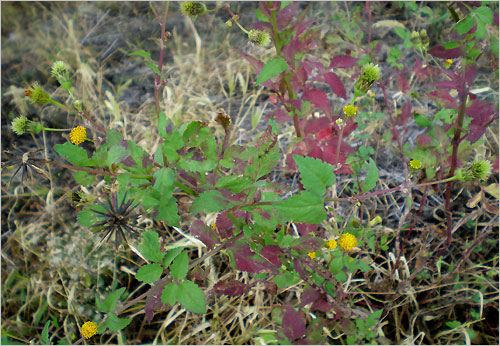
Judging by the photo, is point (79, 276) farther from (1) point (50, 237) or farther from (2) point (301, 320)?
(2) point (301, 320)

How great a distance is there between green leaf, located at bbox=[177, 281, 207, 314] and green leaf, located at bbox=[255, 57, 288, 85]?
57cm

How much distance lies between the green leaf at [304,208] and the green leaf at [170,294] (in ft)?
1.14

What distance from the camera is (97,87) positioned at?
2256 millimetres

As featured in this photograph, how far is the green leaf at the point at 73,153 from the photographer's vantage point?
0.85 metres

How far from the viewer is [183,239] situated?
165 centimetres

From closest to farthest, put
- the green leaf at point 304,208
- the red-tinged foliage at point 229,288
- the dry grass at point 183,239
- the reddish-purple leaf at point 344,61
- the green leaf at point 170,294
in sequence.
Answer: the green leaf at point 304,208, the green leaf at point 170,294, the red-tinged foliage at point 229,288, the reddish-purple leaf at point 344,61, the dry grass at point 183,239

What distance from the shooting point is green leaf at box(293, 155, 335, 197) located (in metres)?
0.80

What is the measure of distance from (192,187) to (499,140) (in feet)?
5.12

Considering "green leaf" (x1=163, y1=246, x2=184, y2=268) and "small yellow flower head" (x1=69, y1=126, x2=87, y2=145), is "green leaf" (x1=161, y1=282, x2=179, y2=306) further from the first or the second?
"small yellow flower head" (x1=69, y1=126, x2=87, y2=145)

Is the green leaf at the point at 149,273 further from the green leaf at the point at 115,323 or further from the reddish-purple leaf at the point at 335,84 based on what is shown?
the reddish-purple leaf at the point at 335,84

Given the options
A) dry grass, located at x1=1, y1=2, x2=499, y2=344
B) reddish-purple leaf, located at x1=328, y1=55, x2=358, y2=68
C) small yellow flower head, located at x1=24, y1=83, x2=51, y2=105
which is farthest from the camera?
dry grass, located at x1=1, y1=2, x2=499, y2=344

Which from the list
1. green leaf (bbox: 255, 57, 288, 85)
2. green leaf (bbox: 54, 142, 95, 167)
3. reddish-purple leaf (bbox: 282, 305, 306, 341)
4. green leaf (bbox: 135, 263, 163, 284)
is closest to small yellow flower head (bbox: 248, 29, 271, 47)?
green leaf (bbox: 255, 57, 288, 85)

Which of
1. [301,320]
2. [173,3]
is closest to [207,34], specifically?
[173,3]

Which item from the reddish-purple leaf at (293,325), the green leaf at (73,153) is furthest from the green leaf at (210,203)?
the reddish-purple leaf at (293,325)
